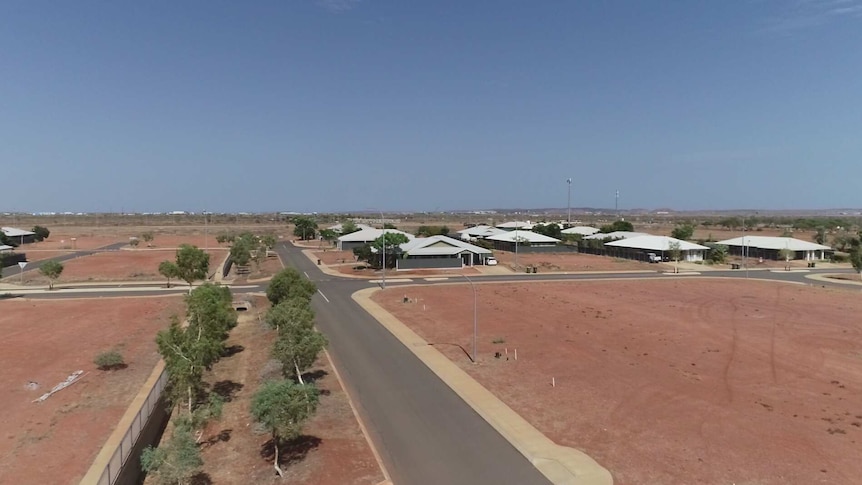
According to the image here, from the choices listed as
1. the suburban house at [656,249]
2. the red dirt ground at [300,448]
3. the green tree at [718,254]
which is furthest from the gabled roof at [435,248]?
the red dirt ground at [300,448]

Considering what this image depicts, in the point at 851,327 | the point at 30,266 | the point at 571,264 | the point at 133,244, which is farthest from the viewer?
the point at 133,244

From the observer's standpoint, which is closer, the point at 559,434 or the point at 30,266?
the point at 559,434

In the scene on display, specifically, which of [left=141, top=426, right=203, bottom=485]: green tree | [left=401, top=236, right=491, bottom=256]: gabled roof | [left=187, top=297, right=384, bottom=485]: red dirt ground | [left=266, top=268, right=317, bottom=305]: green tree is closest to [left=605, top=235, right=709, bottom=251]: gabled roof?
[left=401, top=236, right=491, bottom=256]: gabled roof

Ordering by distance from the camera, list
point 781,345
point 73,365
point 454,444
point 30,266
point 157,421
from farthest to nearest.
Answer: point 30,266, point 781,345, point 73,365, point 157,421, point 454,444

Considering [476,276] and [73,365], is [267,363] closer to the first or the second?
[73,365]

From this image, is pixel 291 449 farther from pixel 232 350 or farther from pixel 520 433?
pixel 232 350

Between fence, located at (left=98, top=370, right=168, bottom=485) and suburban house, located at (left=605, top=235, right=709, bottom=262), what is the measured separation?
93783mm

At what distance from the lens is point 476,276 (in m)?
80.4

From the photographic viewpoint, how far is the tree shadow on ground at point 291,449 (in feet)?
71.5

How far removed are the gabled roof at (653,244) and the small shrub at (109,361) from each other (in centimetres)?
9257

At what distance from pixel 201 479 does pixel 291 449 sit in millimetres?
3664

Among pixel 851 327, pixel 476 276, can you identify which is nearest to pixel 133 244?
pixel 476 276

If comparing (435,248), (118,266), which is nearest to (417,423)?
(435,248)

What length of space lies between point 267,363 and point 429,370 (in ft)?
35.8
